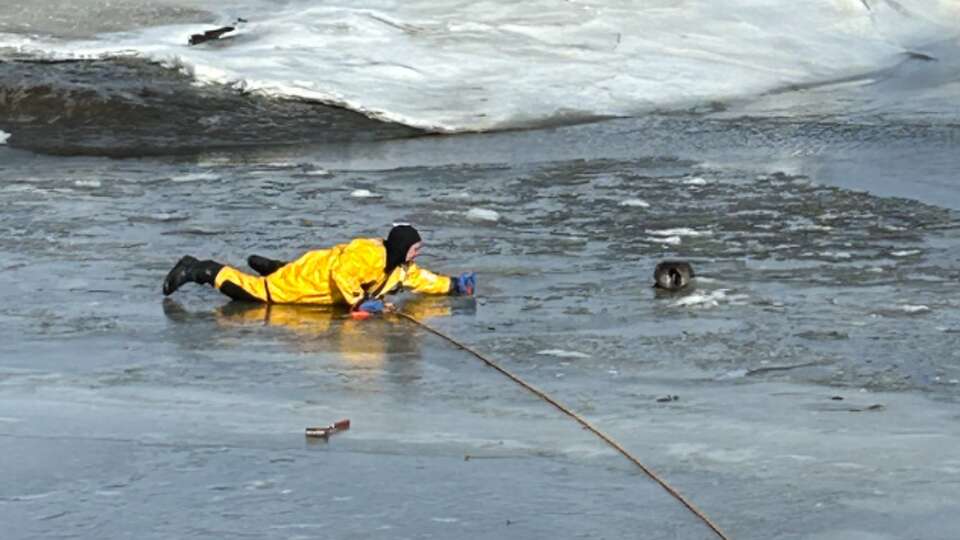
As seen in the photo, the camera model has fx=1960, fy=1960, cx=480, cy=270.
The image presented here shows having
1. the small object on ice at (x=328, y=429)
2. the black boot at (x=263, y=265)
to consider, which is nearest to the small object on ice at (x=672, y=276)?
the black boot at (x=263, y=265)

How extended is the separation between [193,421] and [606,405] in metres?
1.62

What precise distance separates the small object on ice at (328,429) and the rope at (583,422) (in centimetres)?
88

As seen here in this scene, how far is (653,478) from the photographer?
666 cm

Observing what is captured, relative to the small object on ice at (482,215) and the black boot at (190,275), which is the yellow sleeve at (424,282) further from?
the small object on ice at (482,215)

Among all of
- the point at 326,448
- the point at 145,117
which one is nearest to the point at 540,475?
the point at 326,448

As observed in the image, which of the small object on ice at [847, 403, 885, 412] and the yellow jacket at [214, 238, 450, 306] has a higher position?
the yellow jacket at [214, 238, 450, 306]

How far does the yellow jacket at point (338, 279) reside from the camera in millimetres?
9945

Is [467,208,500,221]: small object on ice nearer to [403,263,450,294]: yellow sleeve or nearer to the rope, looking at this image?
[403,263,450,294]: yellow sleeve

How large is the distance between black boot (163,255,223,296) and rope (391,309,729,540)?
3.66 feet

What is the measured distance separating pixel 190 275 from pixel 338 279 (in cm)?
90

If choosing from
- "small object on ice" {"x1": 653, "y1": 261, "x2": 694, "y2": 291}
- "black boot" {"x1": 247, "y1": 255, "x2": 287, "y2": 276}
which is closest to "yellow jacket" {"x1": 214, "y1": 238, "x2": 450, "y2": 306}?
"black boot" {"x1": 247, "y1": 255, "x2": 287, "y2": 276}

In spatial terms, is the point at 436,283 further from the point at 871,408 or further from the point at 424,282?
the point at 871,408

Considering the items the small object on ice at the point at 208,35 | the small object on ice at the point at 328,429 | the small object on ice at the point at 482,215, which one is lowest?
the small object on ice at the point at 328,429

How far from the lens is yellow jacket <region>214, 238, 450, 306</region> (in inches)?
392
